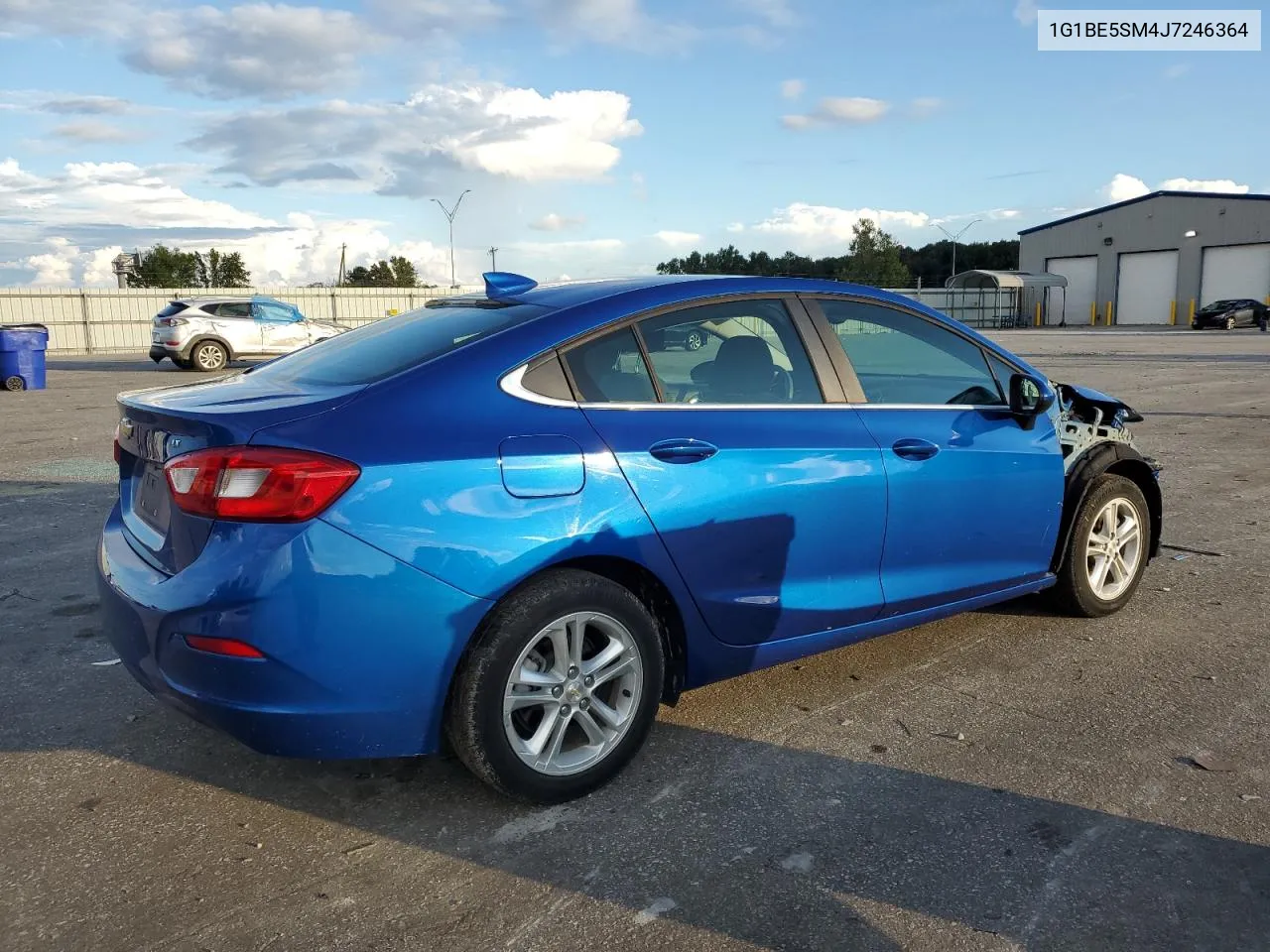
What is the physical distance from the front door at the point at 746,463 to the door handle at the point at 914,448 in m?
0.12

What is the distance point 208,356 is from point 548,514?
886 inches

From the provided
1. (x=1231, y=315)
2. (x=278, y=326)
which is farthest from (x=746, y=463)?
(x=1231, y=315)

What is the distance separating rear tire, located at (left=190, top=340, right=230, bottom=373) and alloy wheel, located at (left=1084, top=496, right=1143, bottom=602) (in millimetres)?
21722

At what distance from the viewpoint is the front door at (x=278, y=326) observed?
955 inches

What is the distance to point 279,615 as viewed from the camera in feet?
8.89

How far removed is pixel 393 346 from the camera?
3.47m

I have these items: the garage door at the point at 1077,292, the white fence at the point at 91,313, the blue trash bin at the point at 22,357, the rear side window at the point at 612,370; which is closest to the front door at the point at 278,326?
the blue trash bin at the point at 22,357

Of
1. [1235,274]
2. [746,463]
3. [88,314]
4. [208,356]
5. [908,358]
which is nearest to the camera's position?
[746,463]

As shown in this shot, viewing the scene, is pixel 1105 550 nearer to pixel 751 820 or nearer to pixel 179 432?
pixel 751 820

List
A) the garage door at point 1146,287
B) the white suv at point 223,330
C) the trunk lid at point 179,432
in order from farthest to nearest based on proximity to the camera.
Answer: the garage door at point 1146,287
the white suv at point 223,330
the trunk lid at point 179,432

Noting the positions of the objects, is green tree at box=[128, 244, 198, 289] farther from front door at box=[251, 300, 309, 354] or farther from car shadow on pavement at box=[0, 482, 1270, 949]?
car shadow on pavement at box=[0, 482, 1270, 949]

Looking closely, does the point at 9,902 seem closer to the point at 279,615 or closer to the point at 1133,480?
the point at 279,615

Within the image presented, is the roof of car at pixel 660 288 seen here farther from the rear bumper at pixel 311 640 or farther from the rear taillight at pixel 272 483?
the rear bumper at pixel 311 640

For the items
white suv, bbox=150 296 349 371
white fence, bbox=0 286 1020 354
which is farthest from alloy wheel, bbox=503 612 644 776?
white fence, bbox=0 286 1020 354
